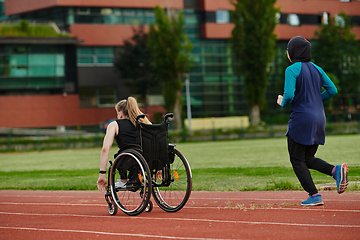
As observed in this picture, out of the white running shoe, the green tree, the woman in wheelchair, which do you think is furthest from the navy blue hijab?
the green tree

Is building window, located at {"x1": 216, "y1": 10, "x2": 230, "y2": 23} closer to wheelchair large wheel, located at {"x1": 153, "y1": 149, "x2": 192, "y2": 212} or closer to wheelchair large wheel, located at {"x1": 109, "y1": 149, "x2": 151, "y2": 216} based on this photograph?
wheelchair large wheel, located at {"x1": 153, "y1": 149, "x2": 192, "y2": 212}

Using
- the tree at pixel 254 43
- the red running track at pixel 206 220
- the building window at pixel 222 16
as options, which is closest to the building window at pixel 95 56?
the building window at pixel 222 16

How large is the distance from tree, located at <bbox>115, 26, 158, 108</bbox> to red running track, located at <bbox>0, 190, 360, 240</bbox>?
118 ft

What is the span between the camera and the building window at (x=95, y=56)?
157 feet

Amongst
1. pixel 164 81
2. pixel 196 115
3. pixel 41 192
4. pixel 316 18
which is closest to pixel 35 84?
pixel 164 81

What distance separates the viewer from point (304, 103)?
6.59 metres

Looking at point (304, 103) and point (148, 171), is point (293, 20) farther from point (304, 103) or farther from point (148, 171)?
point (148, 171)

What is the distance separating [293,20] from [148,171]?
5107cm

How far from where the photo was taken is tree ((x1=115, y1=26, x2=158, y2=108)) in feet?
145

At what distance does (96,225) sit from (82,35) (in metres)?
43.2

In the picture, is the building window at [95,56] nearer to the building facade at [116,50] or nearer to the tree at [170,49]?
the building facade at [116,50]

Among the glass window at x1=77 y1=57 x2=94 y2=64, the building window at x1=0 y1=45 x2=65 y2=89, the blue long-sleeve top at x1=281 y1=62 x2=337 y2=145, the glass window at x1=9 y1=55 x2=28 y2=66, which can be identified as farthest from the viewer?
the glass window at x1=77 y1=57 x2=94 y2=64

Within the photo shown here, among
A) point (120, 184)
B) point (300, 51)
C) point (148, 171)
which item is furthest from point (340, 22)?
point (148, 171)

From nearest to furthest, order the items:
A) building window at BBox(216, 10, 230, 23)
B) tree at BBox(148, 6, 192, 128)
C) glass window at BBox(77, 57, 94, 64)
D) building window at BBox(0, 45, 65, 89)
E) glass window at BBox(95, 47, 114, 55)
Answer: tree at BBox(148, 6, 192, 128), building window at BBox(0, 45, 65, 89), glass window at BBox(77, 57, 94, 64), glass window at BBox(95, 47, 114, 55), building window at BBox(216, 10, 230, 23)
